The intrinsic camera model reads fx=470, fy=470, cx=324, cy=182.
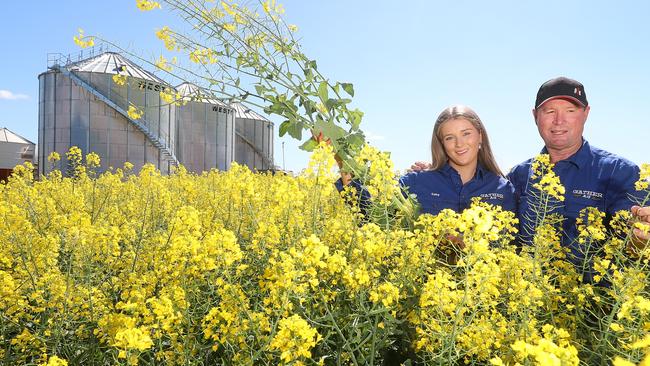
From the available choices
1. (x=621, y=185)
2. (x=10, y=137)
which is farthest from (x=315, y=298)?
(x=10, y=137)

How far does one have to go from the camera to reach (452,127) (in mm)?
3027

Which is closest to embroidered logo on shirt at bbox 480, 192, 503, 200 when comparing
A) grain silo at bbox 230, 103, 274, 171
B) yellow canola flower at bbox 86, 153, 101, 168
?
yellow canola flower at bbox 86, 153, 101, 168

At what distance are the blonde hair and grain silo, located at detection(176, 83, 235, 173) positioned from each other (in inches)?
766

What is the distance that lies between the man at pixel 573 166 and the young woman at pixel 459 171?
0.21 m

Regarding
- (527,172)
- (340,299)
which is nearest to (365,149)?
(340,299)

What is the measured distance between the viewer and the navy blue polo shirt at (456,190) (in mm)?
3027

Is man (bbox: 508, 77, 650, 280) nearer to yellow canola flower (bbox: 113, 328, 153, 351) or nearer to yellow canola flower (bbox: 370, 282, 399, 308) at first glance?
yellow canola flower (bbox: 370, 282, 399, 308)

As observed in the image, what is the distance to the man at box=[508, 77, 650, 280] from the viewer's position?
2.90 metres

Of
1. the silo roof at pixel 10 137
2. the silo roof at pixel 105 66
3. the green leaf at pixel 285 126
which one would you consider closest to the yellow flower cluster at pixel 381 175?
the green leaf at pixel 285 126

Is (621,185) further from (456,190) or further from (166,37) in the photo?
(166,37)

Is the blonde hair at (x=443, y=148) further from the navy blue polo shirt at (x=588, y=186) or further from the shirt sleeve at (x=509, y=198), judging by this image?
the navy blue polo shirt at (x=588, y=186)

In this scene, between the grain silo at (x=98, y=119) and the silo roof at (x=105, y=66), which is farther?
the silo roof at (x=105, y=66)

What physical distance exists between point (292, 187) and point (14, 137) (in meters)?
29.2

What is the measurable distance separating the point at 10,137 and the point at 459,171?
28.7 m
